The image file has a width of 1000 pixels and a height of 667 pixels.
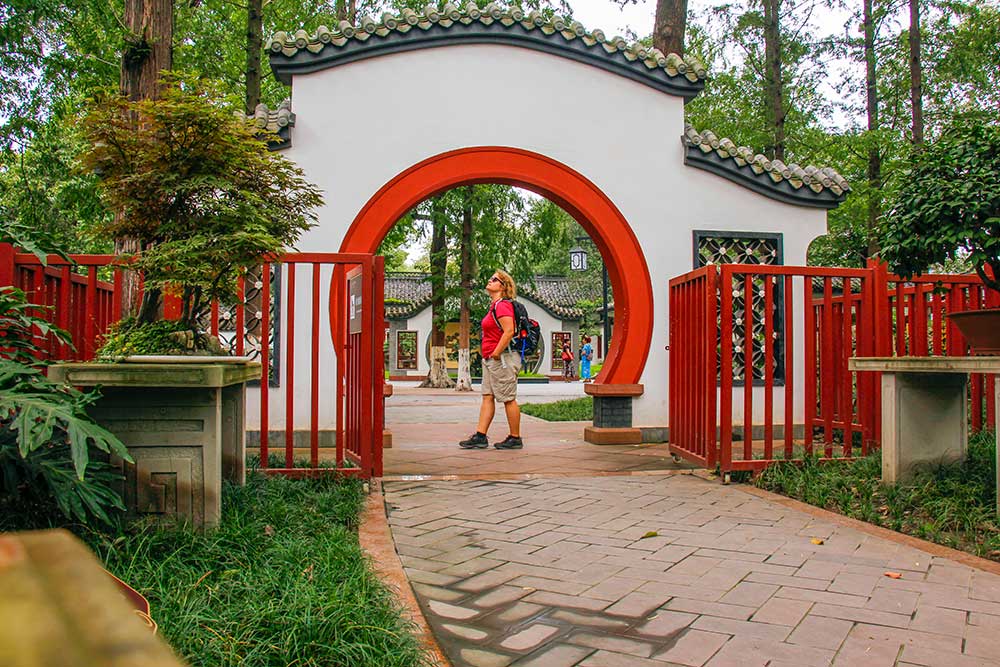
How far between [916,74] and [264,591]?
17.5 meters

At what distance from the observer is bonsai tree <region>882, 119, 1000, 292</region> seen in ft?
15.9

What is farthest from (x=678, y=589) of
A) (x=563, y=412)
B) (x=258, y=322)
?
(x=563, y=412)

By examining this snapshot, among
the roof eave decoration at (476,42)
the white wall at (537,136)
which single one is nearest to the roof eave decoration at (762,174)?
the white wall at (537,136)

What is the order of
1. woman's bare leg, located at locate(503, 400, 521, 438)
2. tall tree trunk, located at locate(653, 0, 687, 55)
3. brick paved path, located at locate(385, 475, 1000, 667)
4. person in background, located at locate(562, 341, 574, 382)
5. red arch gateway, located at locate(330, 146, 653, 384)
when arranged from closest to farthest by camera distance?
brick paved path, located at locate(385, 475, 1000, 667) < woman's bare leg, located at locate(503, 400, 521, 438) < red arch gateway, located at locate(330, 146, 653, 384) < tall tree trunk, located at locate(653, 0, 687, 55) < person in background, located at locate(562, 341, 574, 382)

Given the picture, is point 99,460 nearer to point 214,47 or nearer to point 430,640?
point 430,640

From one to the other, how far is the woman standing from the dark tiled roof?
24.8 m

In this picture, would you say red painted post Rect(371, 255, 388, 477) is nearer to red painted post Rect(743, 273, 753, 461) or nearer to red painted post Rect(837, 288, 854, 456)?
red painted post Rect(743, 273, 753, 461)

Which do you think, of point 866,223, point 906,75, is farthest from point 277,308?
point 906,75

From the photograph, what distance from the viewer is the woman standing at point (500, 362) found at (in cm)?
750

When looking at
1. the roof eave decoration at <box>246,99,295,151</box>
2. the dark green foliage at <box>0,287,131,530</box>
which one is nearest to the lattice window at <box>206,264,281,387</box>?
the roof eave decoration at <box>246,99,295,151</box>

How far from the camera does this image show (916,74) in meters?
15.8

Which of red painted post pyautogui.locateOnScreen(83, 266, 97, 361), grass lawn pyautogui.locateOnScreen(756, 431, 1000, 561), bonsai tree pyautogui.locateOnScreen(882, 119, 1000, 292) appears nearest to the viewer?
grass lawn pyautogui.locateOnScreen(756, 431, 1000, 561)

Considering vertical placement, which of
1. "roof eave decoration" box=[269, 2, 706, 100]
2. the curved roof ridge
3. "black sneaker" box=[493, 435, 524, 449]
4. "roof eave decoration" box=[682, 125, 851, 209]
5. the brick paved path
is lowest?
the brick paved path

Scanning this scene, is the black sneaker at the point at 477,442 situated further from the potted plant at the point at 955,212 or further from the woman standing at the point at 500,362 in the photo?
the potted plant at the point at 955,212
